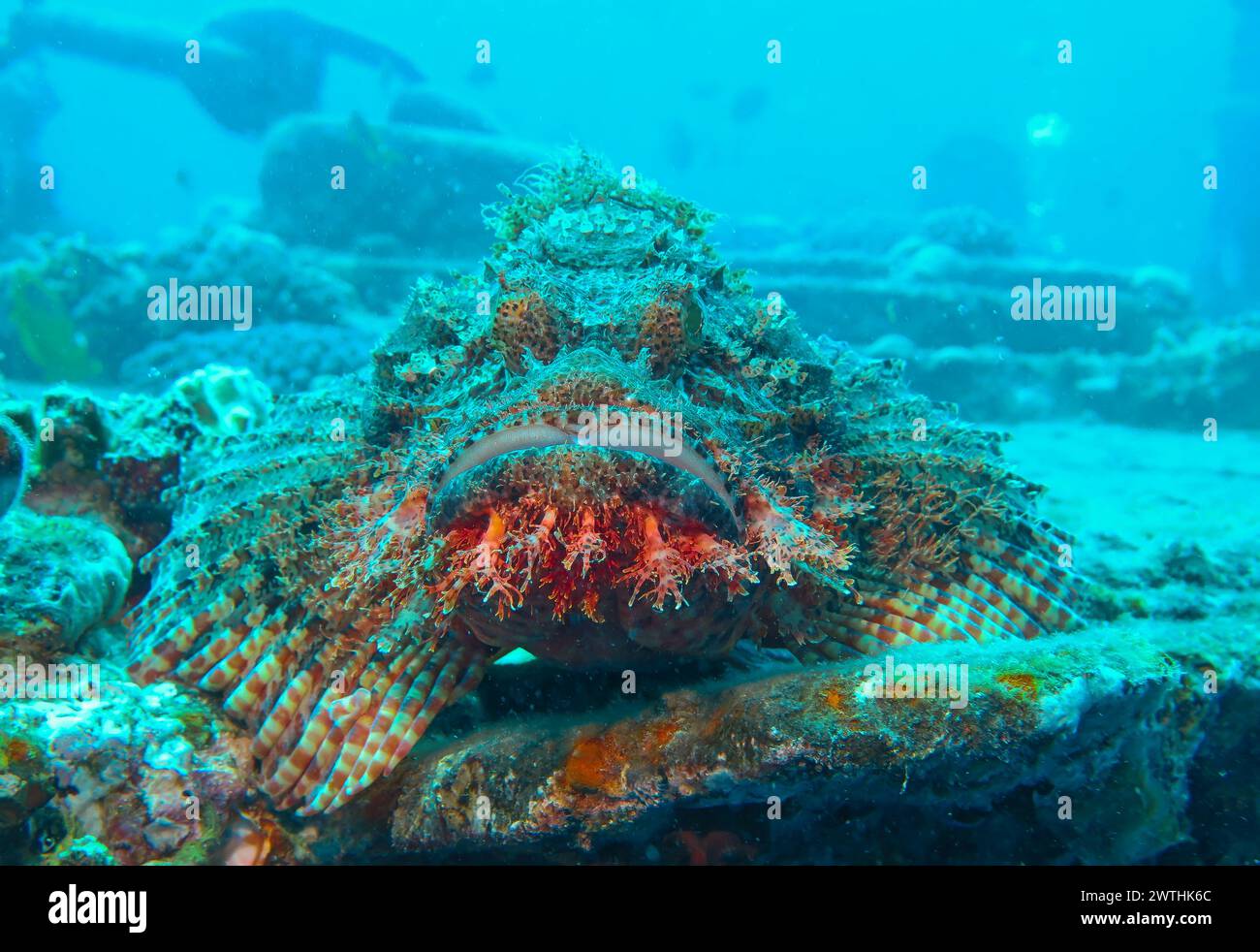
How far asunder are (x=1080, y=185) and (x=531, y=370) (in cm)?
13764

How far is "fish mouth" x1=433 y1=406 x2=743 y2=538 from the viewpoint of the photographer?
2596 mm

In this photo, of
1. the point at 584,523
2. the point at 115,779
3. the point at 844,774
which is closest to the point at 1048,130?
the point at 844,774

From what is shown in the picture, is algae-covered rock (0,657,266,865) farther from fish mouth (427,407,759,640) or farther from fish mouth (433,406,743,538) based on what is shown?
fish mouth (433,406,743,538)

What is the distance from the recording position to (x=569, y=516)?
8.10 feet

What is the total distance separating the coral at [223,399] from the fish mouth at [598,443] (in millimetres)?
5070

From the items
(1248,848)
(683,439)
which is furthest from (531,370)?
(1248,848)

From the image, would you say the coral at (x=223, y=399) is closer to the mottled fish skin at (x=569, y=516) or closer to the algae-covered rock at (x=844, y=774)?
the mottled fish skin at (x=569, y=516)

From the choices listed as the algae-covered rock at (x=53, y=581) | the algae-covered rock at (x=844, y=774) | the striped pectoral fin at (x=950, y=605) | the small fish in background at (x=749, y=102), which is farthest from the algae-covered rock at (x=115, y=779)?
the small fish in background at (x=749, y=102)

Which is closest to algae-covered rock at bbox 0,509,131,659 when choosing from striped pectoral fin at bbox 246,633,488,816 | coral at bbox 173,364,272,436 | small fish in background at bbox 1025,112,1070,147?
striped pectoral fin at bbox 246,633,488,816

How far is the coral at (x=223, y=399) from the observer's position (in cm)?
712

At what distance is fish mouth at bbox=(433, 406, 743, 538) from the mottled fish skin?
1 centimetres

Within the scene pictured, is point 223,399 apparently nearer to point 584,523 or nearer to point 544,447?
point 544,447

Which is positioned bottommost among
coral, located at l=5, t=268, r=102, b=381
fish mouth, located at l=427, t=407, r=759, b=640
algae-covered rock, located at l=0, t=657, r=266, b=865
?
algae-covered rock, located at l=0, t=657, r=266, b=865
